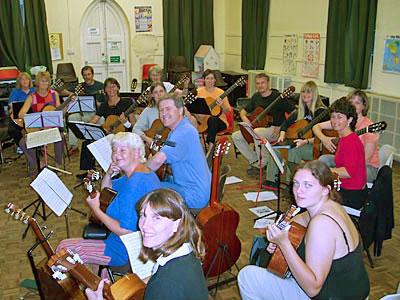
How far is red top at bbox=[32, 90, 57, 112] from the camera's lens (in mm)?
6145

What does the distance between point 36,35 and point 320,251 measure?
834cm

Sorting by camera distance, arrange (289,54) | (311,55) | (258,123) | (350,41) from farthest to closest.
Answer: (289,54) < (311,55) < (350,41) < (258,123)

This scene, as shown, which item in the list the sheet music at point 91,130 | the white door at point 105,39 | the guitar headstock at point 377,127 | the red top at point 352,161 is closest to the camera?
the red top at point 352,161

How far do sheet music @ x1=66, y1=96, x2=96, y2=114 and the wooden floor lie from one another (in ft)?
2.67

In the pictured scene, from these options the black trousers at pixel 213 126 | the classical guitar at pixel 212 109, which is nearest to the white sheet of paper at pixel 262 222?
the black trousers at pixel 213 126

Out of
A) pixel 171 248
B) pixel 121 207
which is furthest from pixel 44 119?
pixel 171 248

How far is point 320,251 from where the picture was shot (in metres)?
2.15

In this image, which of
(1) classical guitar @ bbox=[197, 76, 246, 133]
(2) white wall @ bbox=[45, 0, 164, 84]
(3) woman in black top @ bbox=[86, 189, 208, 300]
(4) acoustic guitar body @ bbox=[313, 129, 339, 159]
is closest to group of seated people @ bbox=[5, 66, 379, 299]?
(3) woman in black top @ bbox=[86, 189, 208, 300]

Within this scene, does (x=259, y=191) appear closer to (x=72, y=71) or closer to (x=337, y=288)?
(x=337, y=288)

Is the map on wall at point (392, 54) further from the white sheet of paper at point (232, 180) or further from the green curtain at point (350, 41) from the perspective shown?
the white sheet of paper at point (232, 180)

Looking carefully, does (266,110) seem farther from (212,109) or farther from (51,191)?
(51,191)

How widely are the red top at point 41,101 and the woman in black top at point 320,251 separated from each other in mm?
4565

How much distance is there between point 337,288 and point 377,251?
1705 mm

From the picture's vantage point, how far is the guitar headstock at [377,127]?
3.94 meters
